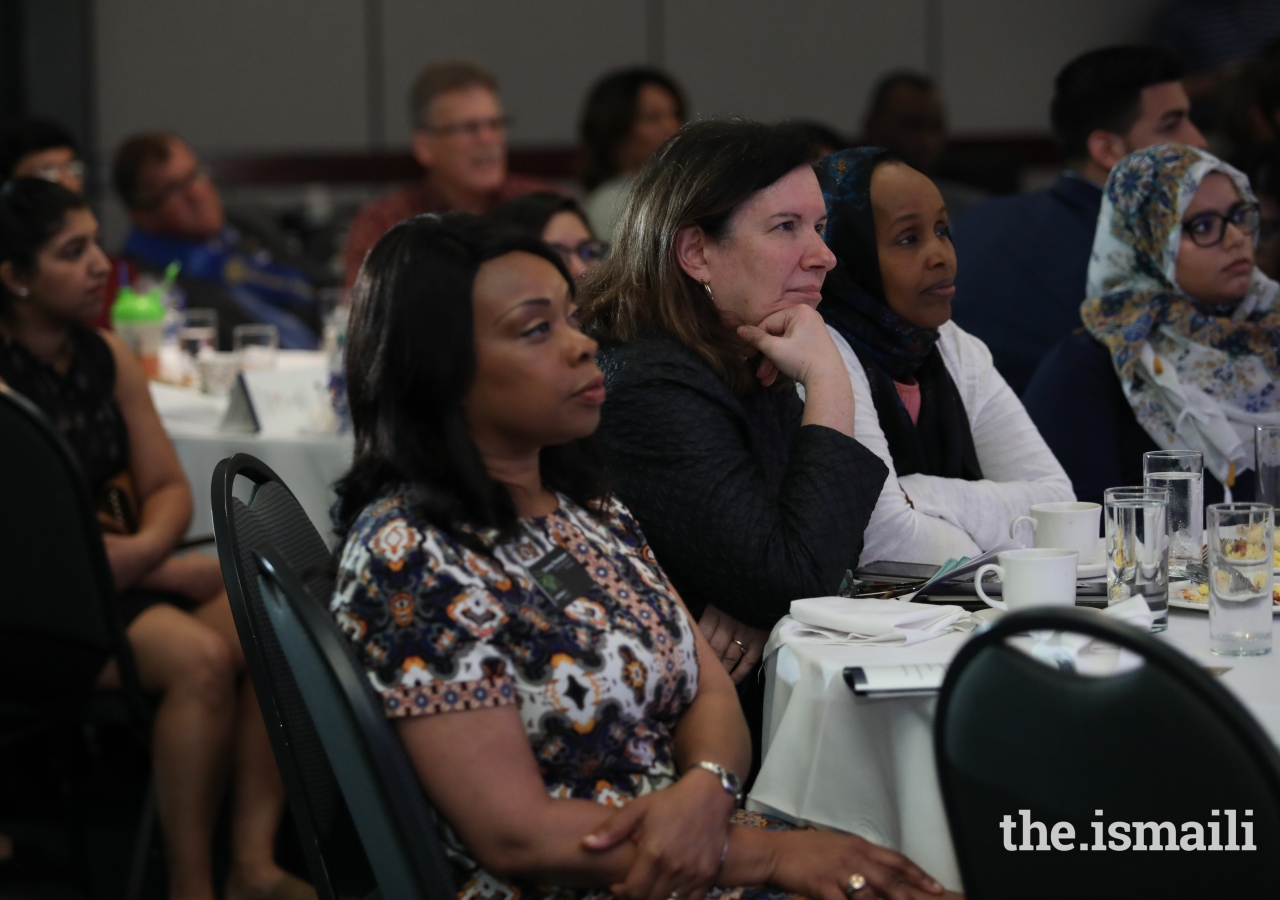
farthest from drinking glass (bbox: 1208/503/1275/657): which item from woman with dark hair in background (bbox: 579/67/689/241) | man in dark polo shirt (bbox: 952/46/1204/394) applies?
woman with dark hair in background (bbox: 579/67/689/241)

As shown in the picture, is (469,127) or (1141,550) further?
(469,127)

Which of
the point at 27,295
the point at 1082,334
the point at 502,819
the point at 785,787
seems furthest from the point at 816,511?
the point at 27,295

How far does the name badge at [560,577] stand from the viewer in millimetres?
1366

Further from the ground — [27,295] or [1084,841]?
[27,295]

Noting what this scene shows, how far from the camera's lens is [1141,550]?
5.03 feet

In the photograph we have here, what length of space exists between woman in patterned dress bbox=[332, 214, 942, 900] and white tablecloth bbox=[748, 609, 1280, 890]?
50mm

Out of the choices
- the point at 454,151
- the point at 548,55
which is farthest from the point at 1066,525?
the point at 548,55

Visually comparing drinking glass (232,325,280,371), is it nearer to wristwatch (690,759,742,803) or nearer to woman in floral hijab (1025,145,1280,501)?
woman in floral hijab (1025,145,1280,501)

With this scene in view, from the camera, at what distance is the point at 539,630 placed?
1318 millimetres

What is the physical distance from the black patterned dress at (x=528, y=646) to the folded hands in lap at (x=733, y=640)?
0.33 m

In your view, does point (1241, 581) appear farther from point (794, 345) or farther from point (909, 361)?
point (909, 361)

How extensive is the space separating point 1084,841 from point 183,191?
4.46 m

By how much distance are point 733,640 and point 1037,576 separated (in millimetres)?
465

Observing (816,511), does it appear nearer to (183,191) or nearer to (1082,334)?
(1082,334)
